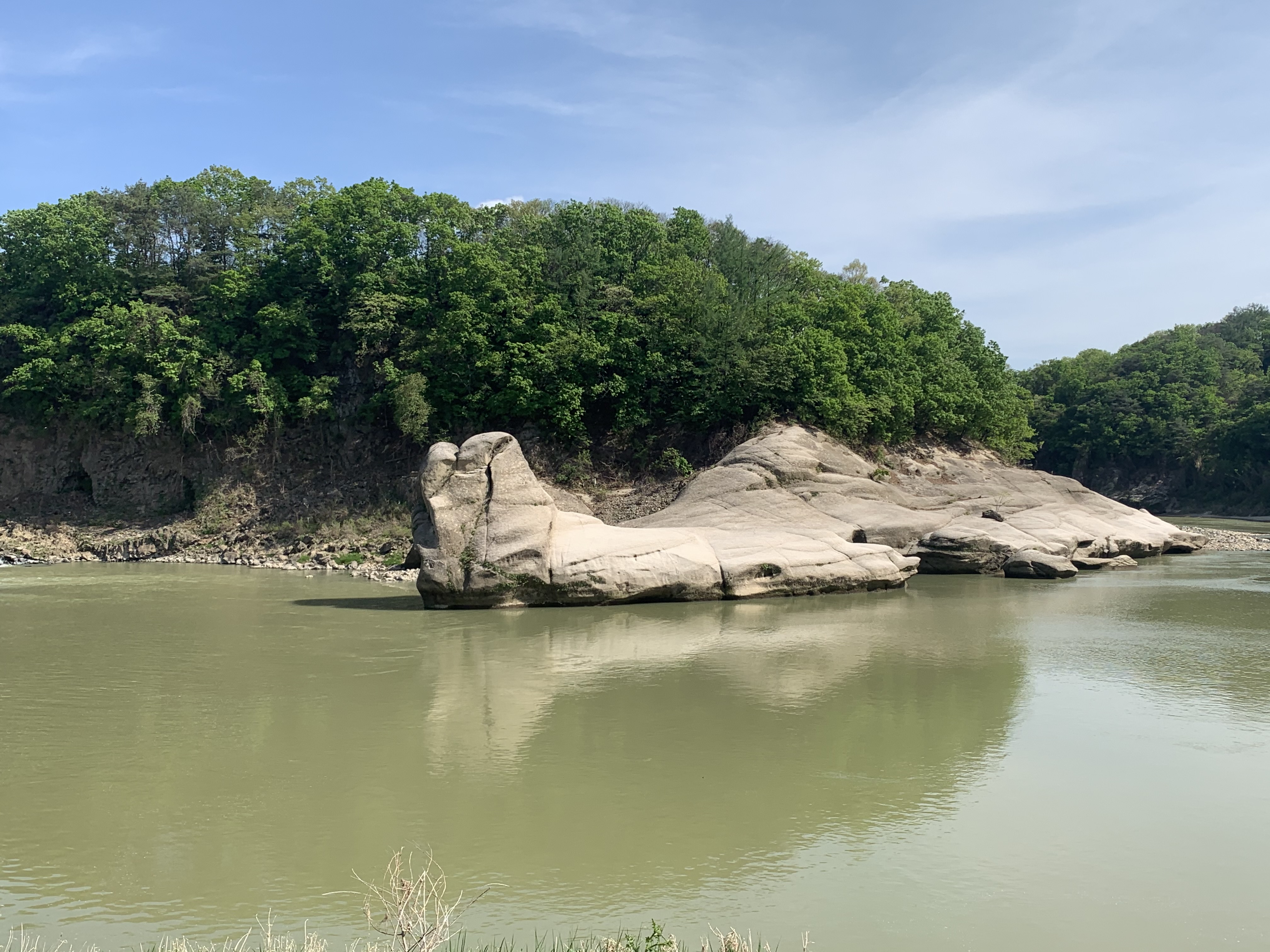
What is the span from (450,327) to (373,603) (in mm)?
16566

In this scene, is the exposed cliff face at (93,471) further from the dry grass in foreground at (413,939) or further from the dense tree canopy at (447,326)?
the dry grass in foreground at (413,939)

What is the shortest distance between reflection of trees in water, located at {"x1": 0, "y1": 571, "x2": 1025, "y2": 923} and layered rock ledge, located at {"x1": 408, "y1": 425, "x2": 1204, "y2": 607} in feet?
9.31

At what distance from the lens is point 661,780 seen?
8383mm

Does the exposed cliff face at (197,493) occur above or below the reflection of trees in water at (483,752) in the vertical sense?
above

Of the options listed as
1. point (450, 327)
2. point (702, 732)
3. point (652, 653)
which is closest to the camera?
point (702, 732)

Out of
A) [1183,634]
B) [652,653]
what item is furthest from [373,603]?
[1183,634]

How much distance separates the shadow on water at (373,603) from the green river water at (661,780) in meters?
3.01

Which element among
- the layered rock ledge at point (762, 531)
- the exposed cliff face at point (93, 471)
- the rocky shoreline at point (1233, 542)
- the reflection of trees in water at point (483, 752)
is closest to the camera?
the reflection of trees in water at point (483, 752)

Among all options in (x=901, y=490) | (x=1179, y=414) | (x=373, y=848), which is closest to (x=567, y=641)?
(x=373, y=848)

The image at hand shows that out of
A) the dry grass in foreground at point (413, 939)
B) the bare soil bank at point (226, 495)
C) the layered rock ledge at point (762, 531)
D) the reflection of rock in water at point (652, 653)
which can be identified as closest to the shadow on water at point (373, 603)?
the layered rock ledge at point (762, 531)

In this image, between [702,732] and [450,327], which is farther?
[450,327]

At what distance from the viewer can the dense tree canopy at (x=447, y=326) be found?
34.2 meters

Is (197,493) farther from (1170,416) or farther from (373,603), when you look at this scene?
(1170,416)

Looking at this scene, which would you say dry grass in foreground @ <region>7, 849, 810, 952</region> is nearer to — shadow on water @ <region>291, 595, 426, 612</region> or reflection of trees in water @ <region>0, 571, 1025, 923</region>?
reflection of trees in water @ <region>0, 571, 1025, 923</region>
